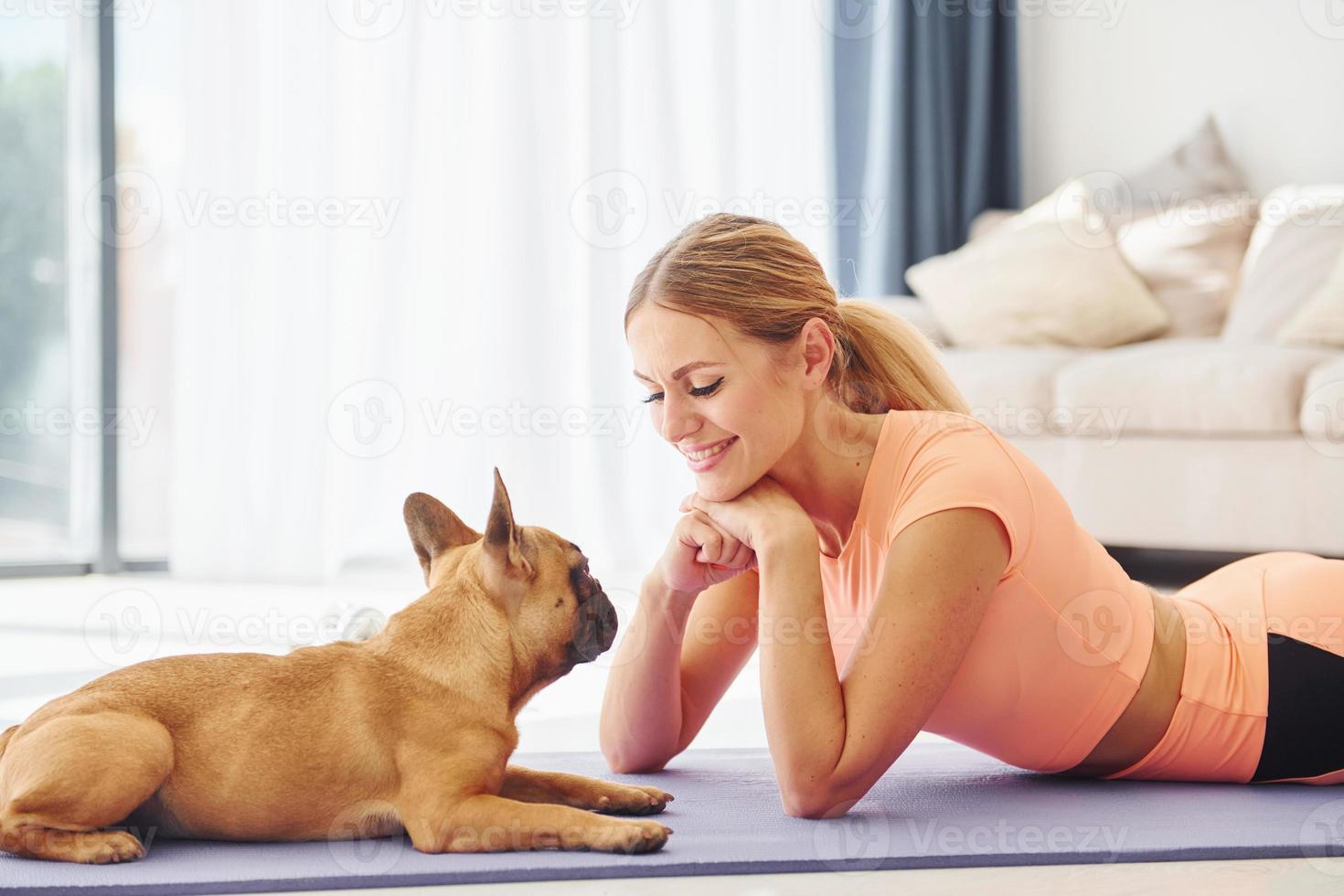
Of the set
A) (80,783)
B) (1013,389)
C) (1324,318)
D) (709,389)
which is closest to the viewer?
(80,783)

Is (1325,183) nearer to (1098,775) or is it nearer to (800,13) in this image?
(800,13)

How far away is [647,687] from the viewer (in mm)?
1645

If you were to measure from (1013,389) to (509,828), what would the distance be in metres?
2.55

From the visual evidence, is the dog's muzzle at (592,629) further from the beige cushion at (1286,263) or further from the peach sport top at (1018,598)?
the beige cushion at (1286,263)

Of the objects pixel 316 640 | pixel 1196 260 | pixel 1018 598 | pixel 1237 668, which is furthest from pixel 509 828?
pixel 1196 260

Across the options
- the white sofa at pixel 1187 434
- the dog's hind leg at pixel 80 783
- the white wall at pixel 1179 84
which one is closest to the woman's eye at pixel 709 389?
the dog's hind leg at pixel 80 783

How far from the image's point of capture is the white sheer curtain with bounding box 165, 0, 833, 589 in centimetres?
385

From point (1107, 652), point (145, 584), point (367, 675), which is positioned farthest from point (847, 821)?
point (145, 584)

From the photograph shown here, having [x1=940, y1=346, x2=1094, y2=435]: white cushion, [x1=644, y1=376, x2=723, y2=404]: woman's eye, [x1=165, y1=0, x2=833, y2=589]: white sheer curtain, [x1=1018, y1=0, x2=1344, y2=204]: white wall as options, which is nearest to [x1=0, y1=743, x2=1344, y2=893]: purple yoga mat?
[x1=644, y1=376, x2=723, y2=404]: woman's eye

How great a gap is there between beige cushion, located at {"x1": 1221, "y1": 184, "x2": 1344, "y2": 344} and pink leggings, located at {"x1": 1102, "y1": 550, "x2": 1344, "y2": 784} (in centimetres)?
218

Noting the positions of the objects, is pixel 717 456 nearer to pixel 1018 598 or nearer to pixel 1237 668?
pixel 1018 598

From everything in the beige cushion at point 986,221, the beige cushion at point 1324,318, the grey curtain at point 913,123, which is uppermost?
the grey curtain at point 913,123

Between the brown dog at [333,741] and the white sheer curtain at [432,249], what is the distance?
8.49 feet

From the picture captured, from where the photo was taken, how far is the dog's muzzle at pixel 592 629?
4.77ft
